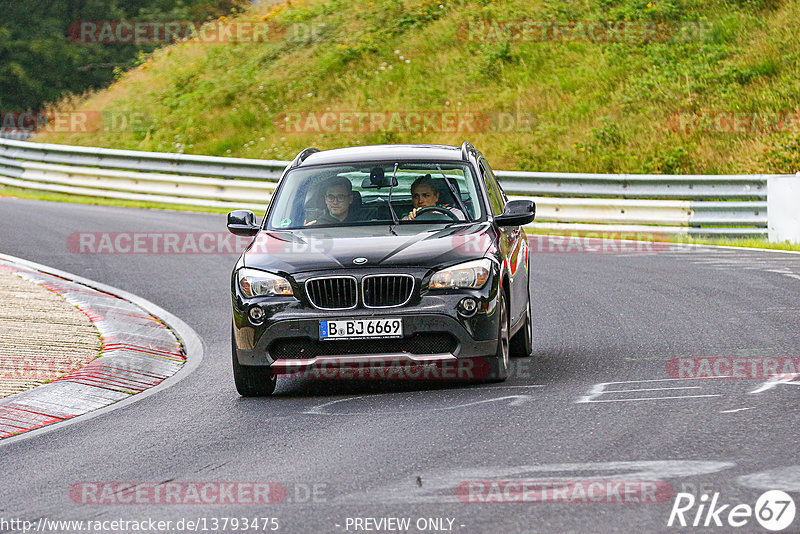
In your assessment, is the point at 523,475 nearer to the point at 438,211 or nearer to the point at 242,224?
the point at 438,211

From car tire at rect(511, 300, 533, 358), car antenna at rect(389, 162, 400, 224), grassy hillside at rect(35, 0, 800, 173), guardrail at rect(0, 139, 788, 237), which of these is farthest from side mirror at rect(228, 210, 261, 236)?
grassy hillside at rect(35, 0, 800, 173)

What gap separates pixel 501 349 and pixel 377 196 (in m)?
1.79

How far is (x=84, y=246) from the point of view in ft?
60.6

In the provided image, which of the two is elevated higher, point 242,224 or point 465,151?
point 465,151

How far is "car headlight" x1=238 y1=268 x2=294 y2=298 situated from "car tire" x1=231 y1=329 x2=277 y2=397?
355 mm

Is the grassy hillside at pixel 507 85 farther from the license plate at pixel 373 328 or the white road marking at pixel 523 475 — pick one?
the white road marking at pixel 523 475

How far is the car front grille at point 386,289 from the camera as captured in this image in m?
8.38

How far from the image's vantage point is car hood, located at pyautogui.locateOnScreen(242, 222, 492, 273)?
27.9 feet

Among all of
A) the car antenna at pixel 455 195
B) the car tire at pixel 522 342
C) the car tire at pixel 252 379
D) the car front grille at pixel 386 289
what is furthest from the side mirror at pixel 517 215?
the car tire at pixel 252 379

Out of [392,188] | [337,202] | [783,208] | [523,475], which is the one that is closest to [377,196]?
[392,188]

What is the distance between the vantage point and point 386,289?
27.6 feet

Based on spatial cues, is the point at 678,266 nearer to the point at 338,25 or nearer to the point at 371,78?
the point at 371,78

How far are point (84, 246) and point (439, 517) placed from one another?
14078 mm

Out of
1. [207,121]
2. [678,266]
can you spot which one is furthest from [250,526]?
[207,121]
